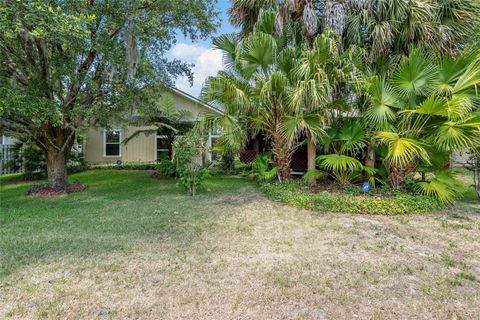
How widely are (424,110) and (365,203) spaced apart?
87.5 inches

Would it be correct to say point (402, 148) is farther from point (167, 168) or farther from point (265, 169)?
point (167, 168)

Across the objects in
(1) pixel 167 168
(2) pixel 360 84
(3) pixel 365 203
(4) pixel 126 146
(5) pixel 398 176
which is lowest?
(3) pixel 365 203

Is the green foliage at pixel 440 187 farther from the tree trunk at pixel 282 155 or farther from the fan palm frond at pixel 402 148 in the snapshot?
the tree trunk at pixel 282 155

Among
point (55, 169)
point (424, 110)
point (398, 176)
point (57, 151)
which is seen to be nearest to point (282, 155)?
point (398, 176)

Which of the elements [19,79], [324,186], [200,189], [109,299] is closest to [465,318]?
Answer: [109,299]

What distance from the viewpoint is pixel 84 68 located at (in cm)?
802

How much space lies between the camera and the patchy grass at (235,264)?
2.74m

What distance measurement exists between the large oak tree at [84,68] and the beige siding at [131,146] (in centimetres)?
650

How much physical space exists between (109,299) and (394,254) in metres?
3.57

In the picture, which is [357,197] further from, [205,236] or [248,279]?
[248,279]

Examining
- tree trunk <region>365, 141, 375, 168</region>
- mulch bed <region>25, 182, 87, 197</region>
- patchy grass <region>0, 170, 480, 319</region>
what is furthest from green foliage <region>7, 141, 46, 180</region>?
tree trunk <region>365, 141, 375, 168</region>

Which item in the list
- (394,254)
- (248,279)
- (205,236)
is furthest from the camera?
(205,236)

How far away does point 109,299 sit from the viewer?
2.85 m

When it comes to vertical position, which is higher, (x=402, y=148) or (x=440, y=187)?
(x=402, y=148)
